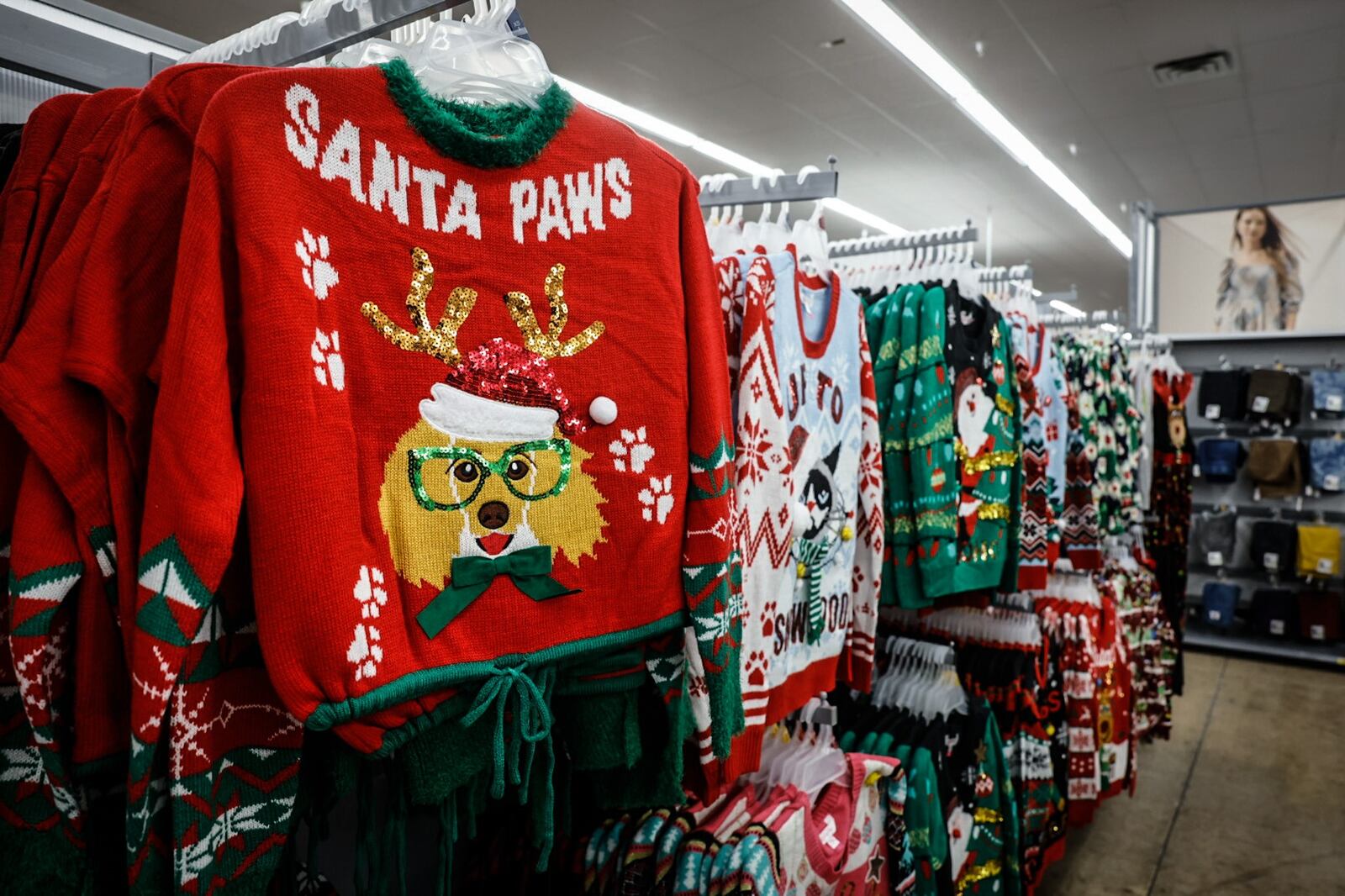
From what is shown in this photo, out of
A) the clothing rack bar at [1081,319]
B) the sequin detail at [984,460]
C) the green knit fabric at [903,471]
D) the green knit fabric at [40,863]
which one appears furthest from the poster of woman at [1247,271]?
the green knit fabric at [40,863]

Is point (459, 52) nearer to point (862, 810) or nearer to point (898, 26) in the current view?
point (862, 810)

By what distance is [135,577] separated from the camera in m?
0.79

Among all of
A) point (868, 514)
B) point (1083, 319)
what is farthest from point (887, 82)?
point (868, 514)

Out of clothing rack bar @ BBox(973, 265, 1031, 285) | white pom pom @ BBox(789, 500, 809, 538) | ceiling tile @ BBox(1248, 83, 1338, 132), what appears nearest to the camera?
white pom pom @ BBox(789, 500, 809, 538)

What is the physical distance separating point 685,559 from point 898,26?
5.17 m

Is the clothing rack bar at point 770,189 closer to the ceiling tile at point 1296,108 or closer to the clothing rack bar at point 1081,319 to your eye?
the clothing rack bar at point 1081,319

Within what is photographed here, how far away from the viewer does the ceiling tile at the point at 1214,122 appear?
6.46 metres

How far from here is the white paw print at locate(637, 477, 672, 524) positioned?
42.1 inches

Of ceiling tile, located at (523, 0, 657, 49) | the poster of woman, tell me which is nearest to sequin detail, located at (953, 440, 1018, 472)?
ceiling tile, located at (523, 0, 657, 49)

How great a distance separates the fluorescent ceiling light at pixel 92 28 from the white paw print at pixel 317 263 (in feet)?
1.48

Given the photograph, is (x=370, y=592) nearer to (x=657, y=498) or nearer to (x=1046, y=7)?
(x=657, y=498)

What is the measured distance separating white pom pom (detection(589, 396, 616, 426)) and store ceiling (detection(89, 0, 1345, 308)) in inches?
181

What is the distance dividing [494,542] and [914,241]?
1.69m

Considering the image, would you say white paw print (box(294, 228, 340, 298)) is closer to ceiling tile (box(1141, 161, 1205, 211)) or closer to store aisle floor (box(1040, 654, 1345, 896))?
store aisle floor (box(1040, 654, 1345, 896))
